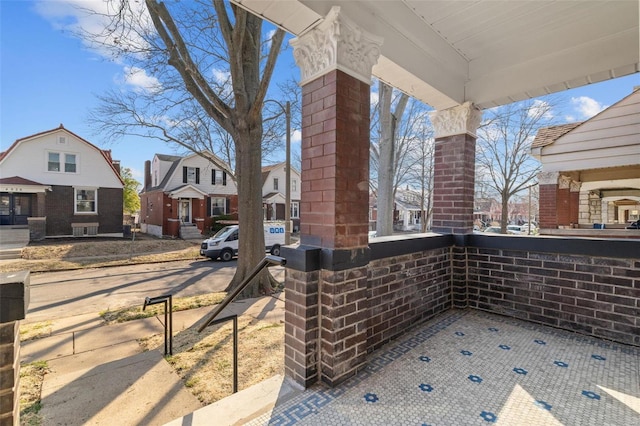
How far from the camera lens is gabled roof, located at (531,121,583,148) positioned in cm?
670

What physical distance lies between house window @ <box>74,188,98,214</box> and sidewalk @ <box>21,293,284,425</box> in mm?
15822

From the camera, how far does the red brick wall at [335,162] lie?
6.71ft

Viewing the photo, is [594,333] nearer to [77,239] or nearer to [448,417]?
[448,417]

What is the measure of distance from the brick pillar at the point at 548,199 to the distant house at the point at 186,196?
16.0 metres

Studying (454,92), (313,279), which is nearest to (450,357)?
(313,279)

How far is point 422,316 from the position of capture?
3188 mm

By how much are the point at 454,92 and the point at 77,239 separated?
18998 mm

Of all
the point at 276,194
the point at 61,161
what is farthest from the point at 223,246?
the point at 276,194

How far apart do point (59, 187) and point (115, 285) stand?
1278cm

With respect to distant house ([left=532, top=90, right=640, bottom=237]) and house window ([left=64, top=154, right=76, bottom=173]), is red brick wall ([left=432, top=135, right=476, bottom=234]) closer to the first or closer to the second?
distant house ([left=532, top=90, right=640, bottom=237])

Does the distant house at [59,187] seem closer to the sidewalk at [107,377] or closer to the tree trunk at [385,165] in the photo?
the sidewalk at [107,377]

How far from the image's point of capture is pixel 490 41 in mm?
3191

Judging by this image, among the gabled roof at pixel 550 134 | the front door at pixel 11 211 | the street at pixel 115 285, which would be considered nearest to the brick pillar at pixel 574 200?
the gabled roof at pixel 550 134

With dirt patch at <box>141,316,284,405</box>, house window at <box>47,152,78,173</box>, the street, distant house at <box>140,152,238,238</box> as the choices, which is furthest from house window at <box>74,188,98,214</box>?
dirt patch at <box>141,316,284,405</box>
